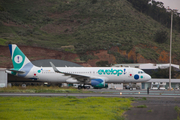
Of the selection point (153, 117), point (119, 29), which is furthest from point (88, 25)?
point (153, 117)

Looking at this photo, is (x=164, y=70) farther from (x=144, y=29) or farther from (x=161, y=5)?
(x=161, y=5)

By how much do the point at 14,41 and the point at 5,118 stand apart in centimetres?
7778

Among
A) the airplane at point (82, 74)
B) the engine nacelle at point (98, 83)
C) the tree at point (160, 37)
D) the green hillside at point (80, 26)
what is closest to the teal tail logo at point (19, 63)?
the airplane at point (82, 74)

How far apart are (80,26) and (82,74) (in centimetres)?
7564

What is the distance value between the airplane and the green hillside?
46866mm

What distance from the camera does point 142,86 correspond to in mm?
58312

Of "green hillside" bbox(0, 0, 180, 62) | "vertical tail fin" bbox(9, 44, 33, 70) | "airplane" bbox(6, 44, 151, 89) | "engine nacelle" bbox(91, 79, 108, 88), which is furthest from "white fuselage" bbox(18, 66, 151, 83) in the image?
"green hillside" bbox(0, 0, 180, 62)

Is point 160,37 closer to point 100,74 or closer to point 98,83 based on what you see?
point 100,74

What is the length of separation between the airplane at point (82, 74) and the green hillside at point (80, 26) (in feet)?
154

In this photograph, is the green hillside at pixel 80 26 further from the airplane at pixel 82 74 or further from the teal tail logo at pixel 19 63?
the airplane at pixel 82 74

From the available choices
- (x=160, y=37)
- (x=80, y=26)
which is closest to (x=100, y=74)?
(x=160, y=37)

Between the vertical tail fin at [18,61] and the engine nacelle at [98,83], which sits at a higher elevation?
the vertical tail fin at [18,61]

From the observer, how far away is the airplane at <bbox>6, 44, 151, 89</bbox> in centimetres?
3725

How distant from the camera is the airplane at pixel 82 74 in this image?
37.2 metres
